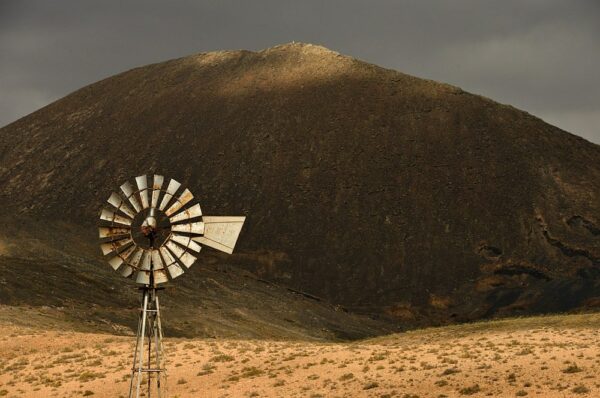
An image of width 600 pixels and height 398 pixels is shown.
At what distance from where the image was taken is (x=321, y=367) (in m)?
35.1

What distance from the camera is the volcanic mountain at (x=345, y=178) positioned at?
98.2m

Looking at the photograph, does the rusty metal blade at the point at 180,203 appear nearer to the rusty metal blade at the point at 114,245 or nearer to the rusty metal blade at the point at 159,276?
the rusty metal blade at the point at 114,245

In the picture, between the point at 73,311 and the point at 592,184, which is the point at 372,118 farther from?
the point at 73,311

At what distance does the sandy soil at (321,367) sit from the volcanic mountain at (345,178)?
4069cm

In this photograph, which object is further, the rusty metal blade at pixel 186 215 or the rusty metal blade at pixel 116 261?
the rusty metal blade at pixel 186 215

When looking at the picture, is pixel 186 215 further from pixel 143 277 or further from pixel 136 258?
pixel 143 277

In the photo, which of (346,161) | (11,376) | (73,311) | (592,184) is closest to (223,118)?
(346,161)

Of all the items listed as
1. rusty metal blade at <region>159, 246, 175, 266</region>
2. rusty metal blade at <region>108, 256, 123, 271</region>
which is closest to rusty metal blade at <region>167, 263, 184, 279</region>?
rusty metal blade at <region>159, 246, 175, 266</region>

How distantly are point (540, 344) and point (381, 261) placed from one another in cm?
6305

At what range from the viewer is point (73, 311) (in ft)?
199

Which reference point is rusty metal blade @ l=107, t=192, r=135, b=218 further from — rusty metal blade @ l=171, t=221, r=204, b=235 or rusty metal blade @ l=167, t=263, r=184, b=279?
rusty metal blade @ l=167, t=263, r=184, b=279

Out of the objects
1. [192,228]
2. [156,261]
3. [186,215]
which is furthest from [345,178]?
[156,261]

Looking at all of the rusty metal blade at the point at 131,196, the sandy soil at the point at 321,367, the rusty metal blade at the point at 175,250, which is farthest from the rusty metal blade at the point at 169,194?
the sandy soil at the point at 321,367

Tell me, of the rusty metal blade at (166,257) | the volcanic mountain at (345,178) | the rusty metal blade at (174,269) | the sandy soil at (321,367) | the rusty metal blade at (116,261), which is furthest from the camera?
the volcanic mountain at (345,178)
